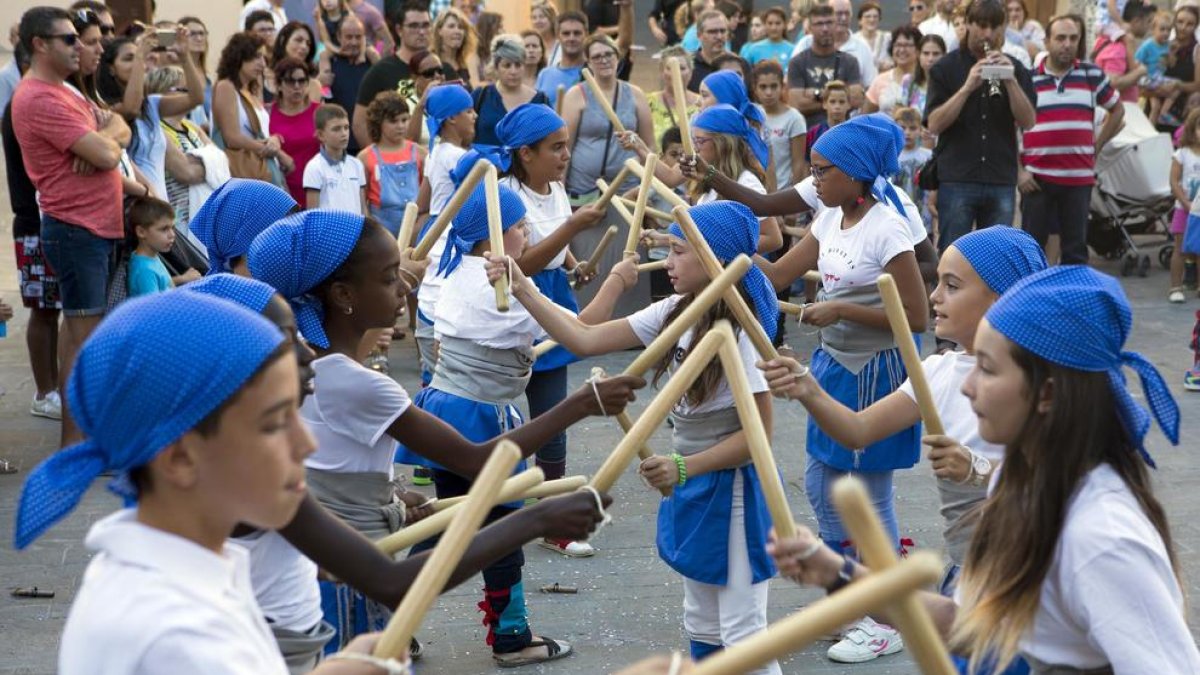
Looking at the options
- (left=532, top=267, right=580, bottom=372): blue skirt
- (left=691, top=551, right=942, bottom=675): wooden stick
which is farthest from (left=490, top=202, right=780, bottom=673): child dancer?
(left=691, top=551, right=942, bottom=675): wooden stick

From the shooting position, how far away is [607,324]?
4875mm

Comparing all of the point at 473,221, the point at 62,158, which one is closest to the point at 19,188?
the point at 62,158

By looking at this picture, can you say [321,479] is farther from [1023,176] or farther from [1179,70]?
[1179,70]

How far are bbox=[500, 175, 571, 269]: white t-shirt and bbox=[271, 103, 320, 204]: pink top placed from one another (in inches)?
144

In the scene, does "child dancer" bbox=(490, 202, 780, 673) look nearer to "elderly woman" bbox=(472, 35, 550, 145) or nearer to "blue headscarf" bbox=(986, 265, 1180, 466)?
"blue headscarf" bbox=(986, 265, 1180, 466)

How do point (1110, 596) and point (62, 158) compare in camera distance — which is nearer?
point (1110, 596)

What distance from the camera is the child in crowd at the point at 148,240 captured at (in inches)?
297

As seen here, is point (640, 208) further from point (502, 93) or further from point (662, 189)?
point (502, 93)

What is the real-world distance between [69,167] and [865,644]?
452 cm

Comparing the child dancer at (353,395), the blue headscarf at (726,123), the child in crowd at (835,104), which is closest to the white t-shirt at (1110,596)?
the child dancer at (353,395)

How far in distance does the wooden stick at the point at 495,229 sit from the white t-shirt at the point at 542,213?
97cm

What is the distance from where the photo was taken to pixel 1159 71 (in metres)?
14.3

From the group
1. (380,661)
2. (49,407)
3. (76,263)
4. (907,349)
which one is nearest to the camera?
(380,661)

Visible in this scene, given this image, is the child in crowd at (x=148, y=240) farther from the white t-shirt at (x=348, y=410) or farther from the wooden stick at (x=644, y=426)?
the wooden stick at (x=644, y=426)
